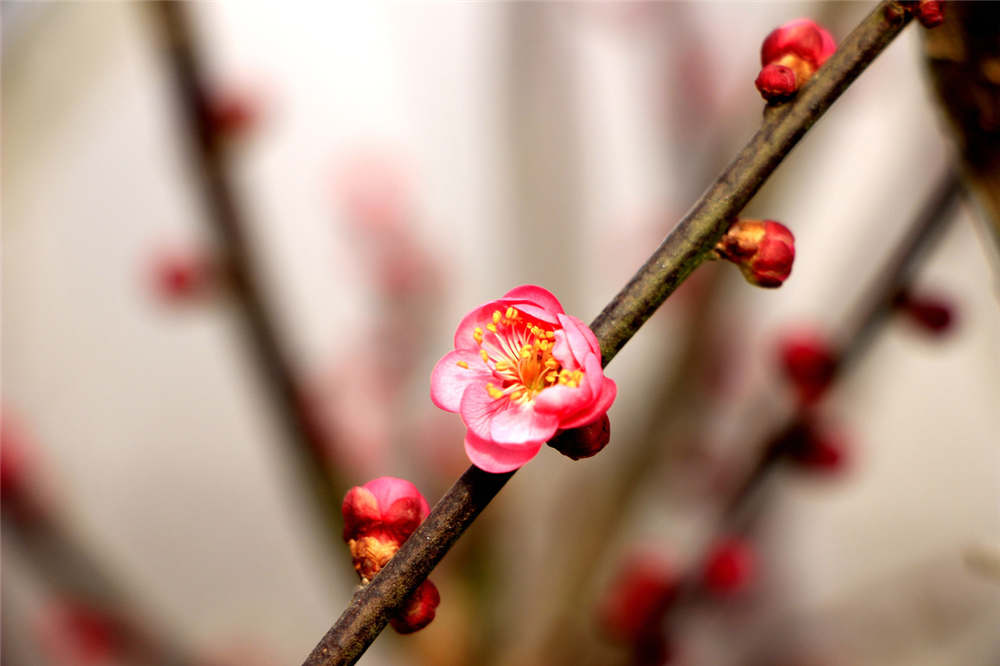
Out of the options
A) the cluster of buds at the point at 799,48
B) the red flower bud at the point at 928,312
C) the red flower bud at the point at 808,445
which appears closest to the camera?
the cluster of buds at the point at 799,48

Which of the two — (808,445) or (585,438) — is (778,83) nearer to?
(585,438)

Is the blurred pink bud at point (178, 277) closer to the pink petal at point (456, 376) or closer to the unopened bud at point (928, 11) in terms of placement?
the pink petal at point (456, 376)

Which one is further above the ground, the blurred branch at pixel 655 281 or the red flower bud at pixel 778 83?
the red flower bud at pixel 778 83

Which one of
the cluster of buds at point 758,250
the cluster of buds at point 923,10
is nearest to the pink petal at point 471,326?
the cluster of buds at point 758,250

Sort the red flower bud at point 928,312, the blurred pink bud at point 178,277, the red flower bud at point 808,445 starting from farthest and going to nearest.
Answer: the blurred pink bud at point 178,277 < the red flower bud at point 808,445 < the red flower bud at point 928,312

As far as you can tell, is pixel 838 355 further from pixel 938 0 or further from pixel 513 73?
pixel 513 73

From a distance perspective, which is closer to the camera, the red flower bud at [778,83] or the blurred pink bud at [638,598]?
the red flower bud at [778,83]

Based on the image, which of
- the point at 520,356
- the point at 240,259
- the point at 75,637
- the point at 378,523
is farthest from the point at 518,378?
the point at 75,637

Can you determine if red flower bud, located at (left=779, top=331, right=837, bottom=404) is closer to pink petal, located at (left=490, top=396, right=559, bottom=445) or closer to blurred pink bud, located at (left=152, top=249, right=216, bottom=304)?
pink petal, located at (left=490, top=396, right=559, bottom=445)
